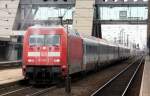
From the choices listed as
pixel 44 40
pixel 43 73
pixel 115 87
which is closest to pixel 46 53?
pixel 44 40

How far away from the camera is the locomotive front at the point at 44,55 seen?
24641 millimetres

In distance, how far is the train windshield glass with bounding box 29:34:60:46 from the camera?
25.1 m

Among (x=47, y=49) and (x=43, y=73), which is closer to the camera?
(x=43, y=73)

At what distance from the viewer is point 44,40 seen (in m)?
25.3

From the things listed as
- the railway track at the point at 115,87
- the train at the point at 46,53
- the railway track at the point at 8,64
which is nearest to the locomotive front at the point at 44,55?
the train at the point at 46,53

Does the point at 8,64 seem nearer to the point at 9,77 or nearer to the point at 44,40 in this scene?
the point at 9,77

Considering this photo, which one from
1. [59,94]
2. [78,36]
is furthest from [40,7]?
[59,94]

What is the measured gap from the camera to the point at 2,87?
23359 mm

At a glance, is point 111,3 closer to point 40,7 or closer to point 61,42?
point 40,7

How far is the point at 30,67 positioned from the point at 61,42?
2056 mm

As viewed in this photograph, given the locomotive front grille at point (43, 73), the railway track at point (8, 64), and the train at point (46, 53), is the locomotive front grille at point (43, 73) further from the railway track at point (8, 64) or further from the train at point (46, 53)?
the railway track at point (8, 64)

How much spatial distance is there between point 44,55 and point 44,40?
2.74 feet

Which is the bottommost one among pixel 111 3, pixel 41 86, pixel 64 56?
pixel 41 86

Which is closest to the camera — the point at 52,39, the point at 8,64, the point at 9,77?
the point at 52,39
